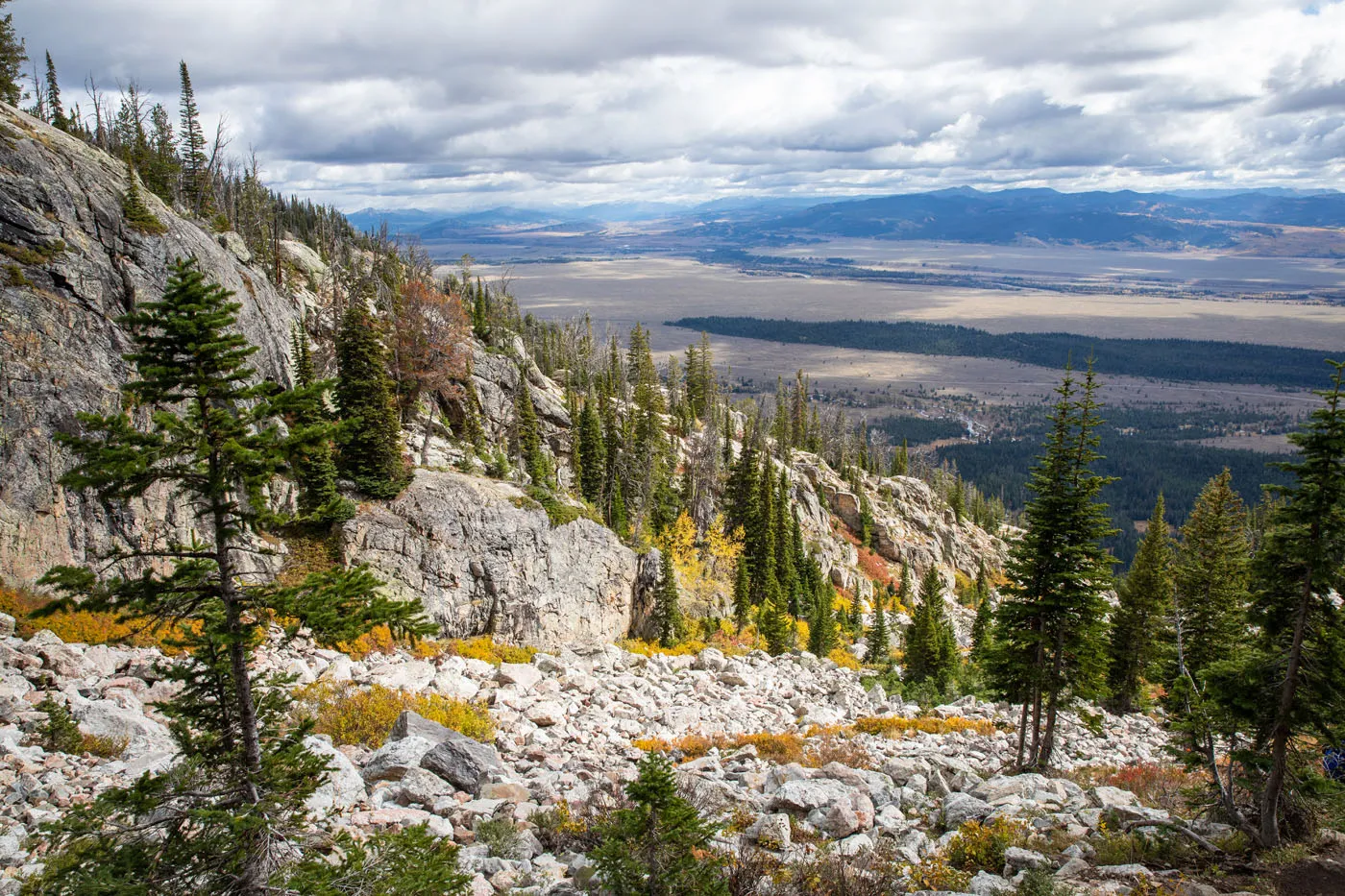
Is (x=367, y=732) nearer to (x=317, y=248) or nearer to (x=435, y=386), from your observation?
(x=435, y=386)

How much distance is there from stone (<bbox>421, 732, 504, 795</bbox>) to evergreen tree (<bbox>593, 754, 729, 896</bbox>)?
277 inches

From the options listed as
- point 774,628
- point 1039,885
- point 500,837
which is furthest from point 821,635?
point 500,837

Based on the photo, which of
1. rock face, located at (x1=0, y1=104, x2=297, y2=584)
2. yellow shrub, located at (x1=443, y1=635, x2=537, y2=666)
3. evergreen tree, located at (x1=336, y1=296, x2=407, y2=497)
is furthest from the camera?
evergreen tree, located at (x1=336, y1=296, x2=407, y2=497)

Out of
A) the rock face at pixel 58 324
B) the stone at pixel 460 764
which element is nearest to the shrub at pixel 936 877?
the stone at pixel 460 764

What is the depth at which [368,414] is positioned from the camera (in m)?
31.2

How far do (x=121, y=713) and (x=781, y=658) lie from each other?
106 feet

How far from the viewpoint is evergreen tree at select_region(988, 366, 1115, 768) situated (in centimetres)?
2427

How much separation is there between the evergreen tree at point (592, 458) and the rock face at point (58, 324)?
106 feet

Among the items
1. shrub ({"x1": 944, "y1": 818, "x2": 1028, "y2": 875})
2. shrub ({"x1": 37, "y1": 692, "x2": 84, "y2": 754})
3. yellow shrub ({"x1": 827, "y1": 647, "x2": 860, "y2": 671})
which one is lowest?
yellow shrub ({"x1": 827, "y1": 647, "x2": 860, "y2": 671})

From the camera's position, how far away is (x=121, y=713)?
15.9 m

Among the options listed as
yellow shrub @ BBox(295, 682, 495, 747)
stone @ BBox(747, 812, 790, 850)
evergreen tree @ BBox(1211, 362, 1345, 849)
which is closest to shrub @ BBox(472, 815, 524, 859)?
stone @ BBox(747, 812, 790, 850)

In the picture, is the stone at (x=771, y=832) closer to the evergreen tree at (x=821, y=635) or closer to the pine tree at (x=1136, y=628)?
the pine tree at (x=1136, y=628)

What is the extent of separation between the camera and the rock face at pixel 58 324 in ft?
69.9

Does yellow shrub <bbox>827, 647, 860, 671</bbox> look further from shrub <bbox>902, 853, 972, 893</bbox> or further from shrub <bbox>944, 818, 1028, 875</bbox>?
shrub <bbox>902, 853, 972, 893</bbox>
